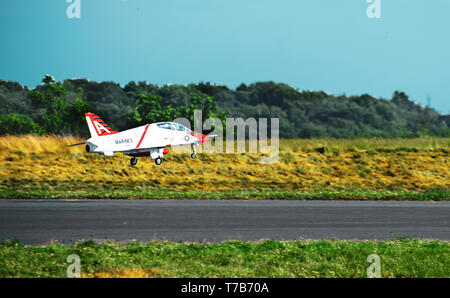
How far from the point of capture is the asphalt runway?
13.2 m

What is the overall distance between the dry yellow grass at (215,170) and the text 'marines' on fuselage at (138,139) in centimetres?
909

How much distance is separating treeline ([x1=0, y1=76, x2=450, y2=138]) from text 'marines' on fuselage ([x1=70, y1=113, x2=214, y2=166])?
1515 cm

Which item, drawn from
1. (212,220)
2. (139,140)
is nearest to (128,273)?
(139,140)

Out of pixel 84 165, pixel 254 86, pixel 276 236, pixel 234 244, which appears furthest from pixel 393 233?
pixel 254 86

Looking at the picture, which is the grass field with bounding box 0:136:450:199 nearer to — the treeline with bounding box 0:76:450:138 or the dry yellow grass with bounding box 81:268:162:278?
the treeline with bounding box 0:76:450:138

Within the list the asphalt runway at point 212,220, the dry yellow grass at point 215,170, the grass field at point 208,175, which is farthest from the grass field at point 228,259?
the dry yellow grass at point 215,170

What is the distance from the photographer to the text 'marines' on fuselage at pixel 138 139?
13.2 meters

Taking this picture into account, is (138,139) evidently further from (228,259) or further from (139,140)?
(228,259)

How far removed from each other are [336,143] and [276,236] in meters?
23.3

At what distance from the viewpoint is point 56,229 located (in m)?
13.6

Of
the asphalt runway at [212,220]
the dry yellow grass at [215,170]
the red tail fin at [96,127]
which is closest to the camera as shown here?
the asphalt runway at [212,220]

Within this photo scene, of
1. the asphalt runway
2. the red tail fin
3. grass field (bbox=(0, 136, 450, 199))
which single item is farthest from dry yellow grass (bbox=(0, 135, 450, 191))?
the red tail fin

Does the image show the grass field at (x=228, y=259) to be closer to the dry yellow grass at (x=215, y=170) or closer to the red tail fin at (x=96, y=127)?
the red tail fin at (x=96, y=127)
